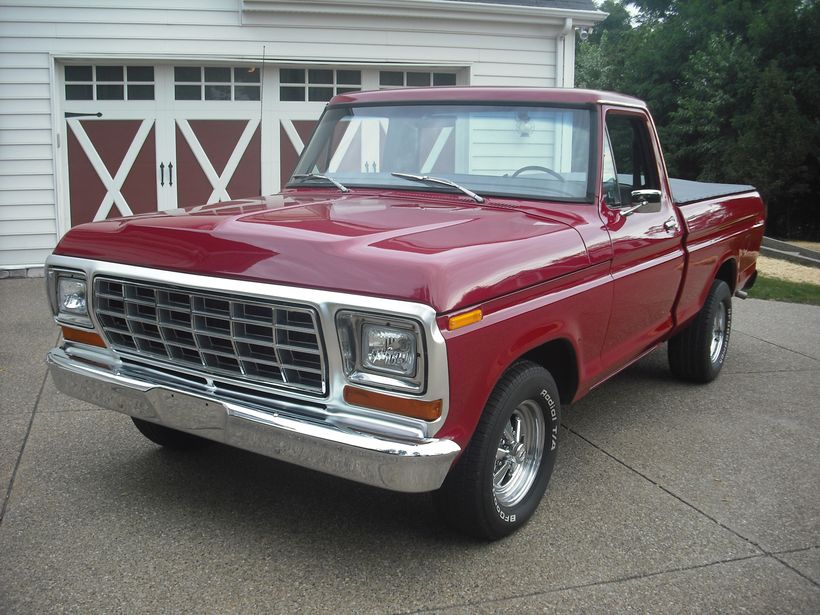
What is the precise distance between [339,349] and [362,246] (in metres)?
0.39

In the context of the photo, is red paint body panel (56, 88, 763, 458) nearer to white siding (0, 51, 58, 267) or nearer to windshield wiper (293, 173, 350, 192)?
windshield wiper (293, 173, 350, 192)

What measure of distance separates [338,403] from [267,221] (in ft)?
2.85

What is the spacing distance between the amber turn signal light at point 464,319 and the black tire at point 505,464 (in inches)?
14.8

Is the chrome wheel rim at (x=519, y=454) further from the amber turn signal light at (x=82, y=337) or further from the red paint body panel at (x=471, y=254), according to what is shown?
the amber turn signal light at (x=82, y=337)

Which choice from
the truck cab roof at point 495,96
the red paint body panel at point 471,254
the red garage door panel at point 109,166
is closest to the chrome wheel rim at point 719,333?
the red paint body panel at point 471,254

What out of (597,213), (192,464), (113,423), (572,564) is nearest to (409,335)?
(572,564)

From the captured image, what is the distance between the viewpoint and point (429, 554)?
3.35 metres

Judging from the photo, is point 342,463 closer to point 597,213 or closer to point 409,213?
point 409,213

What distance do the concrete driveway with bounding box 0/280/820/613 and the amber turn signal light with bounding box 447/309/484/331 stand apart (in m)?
1.00

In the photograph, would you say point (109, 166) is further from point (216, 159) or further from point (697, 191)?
point (697, 191)

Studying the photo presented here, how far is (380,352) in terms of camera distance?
2855 millimetres

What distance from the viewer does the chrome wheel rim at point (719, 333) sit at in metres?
5.91

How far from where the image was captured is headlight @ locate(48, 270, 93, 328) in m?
3.55

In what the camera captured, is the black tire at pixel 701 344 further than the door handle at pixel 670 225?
Yes
